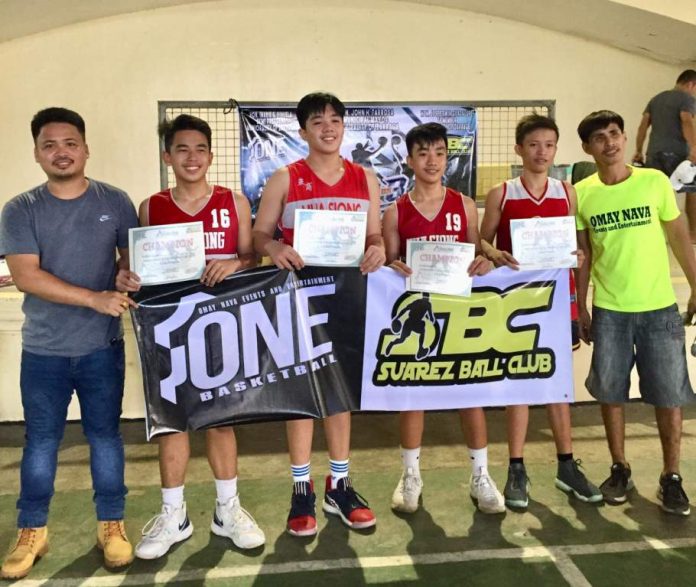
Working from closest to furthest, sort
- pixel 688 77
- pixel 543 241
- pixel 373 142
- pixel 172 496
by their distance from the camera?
1. pixel 172 496
2. pixel 543 241
3. pixel 373 142
4. pixel 688 77

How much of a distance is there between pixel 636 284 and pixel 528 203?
55 cm

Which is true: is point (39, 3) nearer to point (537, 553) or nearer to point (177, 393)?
point (177, 393)

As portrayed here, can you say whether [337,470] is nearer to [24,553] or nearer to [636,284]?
[24,553]

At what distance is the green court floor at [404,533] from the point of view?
2.11 m

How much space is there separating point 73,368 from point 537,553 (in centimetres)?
181

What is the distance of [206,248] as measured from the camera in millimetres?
2256

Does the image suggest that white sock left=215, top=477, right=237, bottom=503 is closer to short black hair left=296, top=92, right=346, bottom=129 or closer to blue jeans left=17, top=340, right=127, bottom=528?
blue jeans left=17, top=340, right=127, bottom=528

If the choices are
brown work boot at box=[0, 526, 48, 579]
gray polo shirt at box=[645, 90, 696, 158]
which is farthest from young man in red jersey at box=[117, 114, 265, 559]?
gray polo shirt at box=[645, 90, 696, 158]

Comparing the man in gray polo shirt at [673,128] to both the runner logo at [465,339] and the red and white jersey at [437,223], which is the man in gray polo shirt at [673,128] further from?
the red and white jersey at [437,223]

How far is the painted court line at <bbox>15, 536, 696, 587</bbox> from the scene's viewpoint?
209cm

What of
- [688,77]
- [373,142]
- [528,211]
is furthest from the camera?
[688,77]

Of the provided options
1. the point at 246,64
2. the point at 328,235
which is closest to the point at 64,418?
the point at 328,235

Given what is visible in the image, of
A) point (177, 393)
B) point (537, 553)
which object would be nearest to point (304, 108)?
point (177, 393)

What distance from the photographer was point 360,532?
2.40 m
